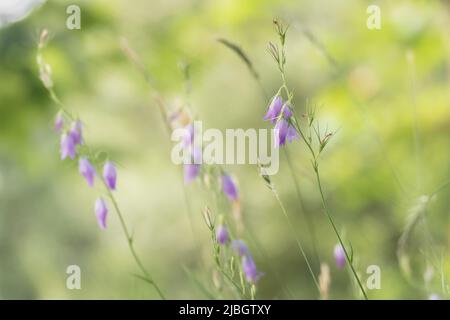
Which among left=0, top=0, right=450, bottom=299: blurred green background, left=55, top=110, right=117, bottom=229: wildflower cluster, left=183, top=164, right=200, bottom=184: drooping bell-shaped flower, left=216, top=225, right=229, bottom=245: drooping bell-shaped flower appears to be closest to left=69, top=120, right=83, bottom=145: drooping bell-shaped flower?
left=55, top=110, right=117, bottom=229: wildflower cluster

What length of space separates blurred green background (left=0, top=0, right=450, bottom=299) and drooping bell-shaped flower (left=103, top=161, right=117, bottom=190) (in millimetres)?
66

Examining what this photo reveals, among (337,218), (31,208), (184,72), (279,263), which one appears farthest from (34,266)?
(184,72)

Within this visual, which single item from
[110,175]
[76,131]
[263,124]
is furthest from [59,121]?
[263,124]

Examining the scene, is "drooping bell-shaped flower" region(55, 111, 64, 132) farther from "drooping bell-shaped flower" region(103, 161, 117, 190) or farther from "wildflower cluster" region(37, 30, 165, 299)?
"drooping bell-shaped flower" region(103, 161, 117, 190)

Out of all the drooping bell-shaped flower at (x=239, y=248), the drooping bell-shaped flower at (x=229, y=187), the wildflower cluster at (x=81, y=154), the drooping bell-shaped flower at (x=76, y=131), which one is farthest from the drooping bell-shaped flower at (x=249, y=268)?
the drooping bell-shaped flower at (x=76, y=131)

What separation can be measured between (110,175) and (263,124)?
6121 mm

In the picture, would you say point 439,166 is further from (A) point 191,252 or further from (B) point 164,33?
(A) point 191,252

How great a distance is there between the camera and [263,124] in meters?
7.60

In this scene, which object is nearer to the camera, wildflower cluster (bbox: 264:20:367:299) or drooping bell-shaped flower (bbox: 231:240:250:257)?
wildflower cluster (bbox: 264:20:367:299)

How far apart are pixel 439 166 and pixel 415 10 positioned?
158 centimetres

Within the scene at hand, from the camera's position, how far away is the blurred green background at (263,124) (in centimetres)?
288

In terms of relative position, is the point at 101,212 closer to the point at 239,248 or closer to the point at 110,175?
the point at 110,175

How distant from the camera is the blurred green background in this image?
2.88 meters

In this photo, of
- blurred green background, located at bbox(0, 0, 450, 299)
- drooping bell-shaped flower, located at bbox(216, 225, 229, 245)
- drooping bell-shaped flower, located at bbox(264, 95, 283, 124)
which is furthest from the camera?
blurred green background, located at bbox(0, 0, 450, 299)
